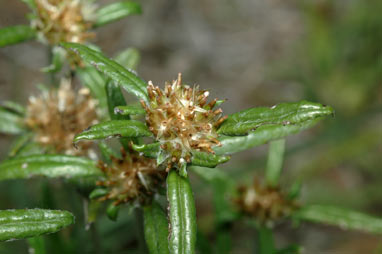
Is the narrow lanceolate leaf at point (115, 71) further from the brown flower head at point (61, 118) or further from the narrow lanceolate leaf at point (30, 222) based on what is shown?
the brown flower head at point (61, 118)

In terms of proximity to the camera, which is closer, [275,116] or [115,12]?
[275,116]

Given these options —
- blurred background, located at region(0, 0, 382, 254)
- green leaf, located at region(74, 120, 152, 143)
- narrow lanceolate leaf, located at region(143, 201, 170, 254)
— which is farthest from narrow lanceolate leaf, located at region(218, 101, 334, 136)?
blurred background, located at region(0, 0, 382, 254)

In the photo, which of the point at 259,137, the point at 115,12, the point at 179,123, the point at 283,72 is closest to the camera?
the point at 179,123

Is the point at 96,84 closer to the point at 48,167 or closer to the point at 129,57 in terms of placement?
the point at 129,57

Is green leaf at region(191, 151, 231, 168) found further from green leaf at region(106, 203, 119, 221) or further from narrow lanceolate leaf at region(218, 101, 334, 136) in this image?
green leaf at region(106, 203, 119, 221)

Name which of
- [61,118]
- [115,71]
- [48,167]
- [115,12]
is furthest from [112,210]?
[115,12]

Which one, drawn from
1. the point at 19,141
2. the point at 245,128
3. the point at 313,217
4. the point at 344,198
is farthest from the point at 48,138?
the point at 344,198

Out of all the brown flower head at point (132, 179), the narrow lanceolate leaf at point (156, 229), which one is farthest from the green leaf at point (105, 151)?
the narrow lanceolate leaf at point (156, 229)

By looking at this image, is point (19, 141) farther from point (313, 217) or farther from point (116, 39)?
point (116, 39)
